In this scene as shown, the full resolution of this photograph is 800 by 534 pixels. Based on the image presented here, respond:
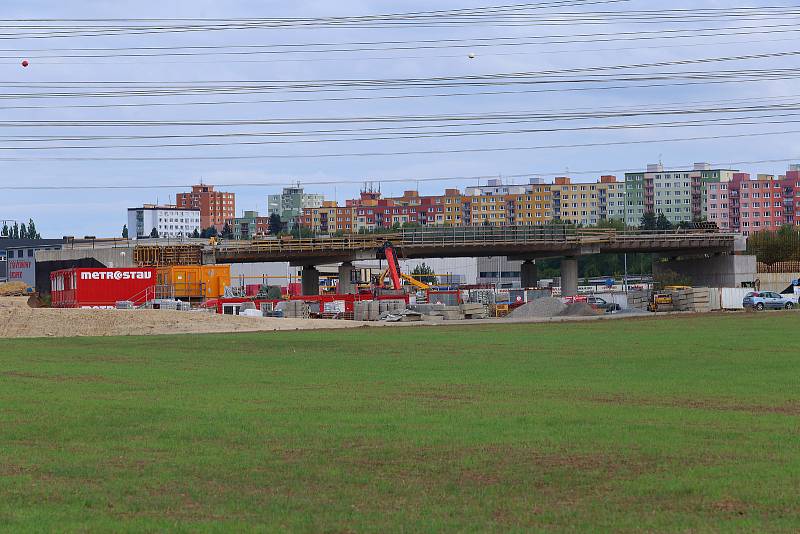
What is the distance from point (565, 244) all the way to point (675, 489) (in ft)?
370

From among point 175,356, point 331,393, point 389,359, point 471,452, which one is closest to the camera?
point 471,452

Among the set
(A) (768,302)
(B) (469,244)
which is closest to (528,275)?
(B) (469,244)

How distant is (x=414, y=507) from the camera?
13.5 meters

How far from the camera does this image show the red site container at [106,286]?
305ft

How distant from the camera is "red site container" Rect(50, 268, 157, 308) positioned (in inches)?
3664

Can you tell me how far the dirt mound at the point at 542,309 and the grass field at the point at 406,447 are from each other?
49.7 meters

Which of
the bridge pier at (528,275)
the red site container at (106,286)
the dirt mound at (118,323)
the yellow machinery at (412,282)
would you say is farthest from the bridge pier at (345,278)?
the dirt mound at (118,323)

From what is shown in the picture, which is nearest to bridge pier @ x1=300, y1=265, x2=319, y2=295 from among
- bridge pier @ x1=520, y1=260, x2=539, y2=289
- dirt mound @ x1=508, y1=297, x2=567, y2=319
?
bridge pier @ x1=520, y1=260, x2=539, y2=289

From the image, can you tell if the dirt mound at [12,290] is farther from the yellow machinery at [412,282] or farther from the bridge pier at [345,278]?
the yellow machinery at [412,282]

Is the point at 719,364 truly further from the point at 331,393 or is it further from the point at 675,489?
the point at 675,489

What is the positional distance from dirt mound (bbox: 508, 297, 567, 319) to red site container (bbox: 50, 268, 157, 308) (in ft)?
Result: 103

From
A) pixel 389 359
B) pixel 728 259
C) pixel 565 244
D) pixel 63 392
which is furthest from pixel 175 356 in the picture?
pixel 728 259

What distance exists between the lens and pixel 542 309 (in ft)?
286

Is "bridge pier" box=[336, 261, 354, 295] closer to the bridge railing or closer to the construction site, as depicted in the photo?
the construction site
